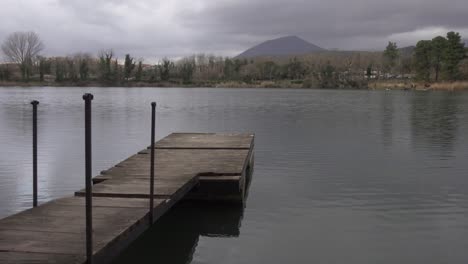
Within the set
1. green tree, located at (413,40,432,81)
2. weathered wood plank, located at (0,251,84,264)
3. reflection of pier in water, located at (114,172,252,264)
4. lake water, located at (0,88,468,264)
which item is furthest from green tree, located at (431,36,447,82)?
weathered wood plank, located at (0,251,84,264)

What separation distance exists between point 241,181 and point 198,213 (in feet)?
2.78

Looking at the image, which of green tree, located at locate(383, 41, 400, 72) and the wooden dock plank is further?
green tree, located at locate(383, 41, 400, 72)

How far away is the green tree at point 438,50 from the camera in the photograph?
7406 cm

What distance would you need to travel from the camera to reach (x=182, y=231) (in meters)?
6.82

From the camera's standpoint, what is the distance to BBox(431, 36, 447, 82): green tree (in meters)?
74.1

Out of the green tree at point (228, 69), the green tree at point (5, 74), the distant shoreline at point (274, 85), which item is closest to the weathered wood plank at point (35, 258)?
the distant shoreline at point (274, 85)

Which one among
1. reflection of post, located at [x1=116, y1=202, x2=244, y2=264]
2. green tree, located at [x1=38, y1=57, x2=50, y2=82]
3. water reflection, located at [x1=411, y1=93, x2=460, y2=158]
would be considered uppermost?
green tree, located at [x1=38, y1=57, x2=50, y2=82]

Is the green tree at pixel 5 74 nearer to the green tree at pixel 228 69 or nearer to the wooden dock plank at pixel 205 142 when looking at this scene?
the green tree at pixel 228 69

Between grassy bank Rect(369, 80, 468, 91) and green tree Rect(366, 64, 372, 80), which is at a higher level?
green tree Rect(366, 64, 372, 80)

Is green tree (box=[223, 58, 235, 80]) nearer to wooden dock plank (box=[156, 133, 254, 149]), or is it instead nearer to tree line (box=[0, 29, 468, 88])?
tree line (box=[0, 29, 468, 88])

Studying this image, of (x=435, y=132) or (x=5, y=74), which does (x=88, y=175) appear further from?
(x=5, y=74)

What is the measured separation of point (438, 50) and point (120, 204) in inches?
3041

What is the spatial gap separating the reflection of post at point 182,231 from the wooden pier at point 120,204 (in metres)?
0.27

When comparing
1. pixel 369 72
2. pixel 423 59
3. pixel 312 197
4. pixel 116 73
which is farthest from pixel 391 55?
pixel 312 197
